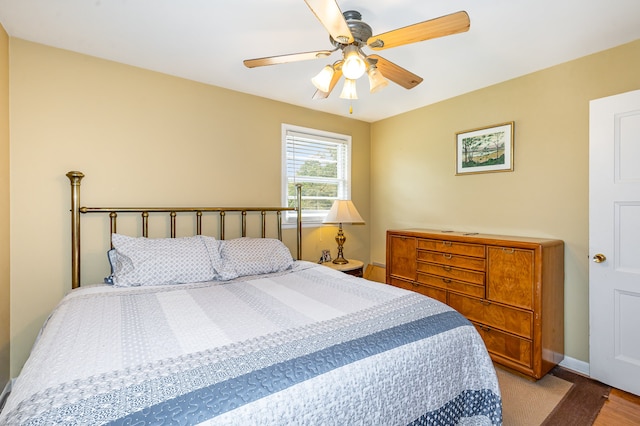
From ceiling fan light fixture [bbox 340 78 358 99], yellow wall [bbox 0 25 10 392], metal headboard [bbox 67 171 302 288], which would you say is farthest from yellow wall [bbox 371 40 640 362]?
yellow wall [bbox 0 25 10 392]

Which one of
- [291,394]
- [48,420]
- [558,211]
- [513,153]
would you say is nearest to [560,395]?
[558,211]

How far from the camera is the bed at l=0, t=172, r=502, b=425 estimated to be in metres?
0.83

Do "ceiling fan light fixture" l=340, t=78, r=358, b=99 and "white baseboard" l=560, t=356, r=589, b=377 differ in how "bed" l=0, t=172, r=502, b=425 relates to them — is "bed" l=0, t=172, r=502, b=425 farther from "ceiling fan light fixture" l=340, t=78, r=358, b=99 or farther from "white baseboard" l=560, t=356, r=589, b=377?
"white baseboard" l=560, t=356, r=589, b=377

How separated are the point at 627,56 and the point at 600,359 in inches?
85.1

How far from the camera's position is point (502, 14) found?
5.84 ft

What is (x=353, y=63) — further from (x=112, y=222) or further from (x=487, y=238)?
→ (x=112, y=222)

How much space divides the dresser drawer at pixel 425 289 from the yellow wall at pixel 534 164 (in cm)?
73

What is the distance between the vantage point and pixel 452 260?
2.71m

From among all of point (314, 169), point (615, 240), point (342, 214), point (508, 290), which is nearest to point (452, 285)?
point (508, 290)

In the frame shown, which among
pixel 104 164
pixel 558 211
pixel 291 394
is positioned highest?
pixel 104 164

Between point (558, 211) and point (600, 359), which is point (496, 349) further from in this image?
point (558, 211)

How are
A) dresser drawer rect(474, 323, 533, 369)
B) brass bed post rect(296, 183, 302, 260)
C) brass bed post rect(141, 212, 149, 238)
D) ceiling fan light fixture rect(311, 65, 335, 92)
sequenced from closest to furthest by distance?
ceiling fan light fixture rect(311, 65, 335, 92)
dresser drawer rect(474, 323, 533, 369)
brass bed post rect(141, 212, 149, 238)
brass bed post rect(296, 183, 302, 260)

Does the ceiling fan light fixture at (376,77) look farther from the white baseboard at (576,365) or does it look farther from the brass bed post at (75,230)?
the white baseboard at (576,365)

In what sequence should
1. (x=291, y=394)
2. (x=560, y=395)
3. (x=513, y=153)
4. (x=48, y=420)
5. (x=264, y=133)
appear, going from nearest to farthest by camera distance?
(x=48, y=420)
(x=291, y=394)
(x=560, y=395)
(x=513, y=153)
(x=264, y=133)
